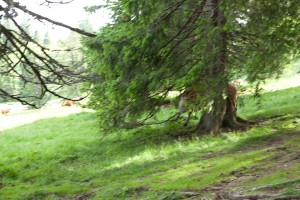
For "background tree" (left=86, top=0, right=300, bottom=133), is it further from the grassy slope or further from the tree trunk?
the grassy slope

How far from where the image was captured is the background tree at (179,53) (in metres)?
9.29

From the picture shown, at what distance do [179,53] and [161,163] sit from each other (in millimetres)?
3054

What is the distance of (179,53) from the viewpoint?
10.8 meters

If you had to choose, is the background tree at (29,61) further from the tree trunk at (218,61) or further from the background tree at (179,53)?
the tree trunk at (218,61)

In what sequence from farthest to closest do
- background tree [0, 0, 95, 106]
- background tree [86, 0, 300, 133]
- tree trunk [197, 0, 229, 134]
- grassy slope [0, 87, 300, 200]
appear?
tree trunk [197, 0, 229, 134] < background tree [86, 0, 300, 133] < background tree [0, 0, 95, 106] < grassy slope [0, 87, 300, 200]

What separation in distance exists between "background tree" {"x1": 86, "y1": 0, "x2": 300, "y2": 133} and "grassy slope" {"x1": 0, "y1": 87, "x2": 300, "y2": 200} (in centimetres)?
141

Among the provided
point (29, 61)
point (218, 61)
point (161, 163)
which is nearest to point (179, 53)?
point (218, 61)

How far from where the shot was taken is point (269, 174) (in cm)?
646

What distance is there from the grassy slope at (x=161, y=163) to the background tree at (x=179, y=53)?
141 cm

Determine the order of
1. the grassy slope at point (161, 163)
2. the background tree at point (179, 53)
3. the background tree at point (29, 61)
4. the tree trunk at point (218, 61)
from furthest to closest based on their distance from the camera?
the tree trunk at point (218, 61) < the background tree at point (179, 53) < the background tree at point (29, 61) < the grassy slope at point (161, 163)

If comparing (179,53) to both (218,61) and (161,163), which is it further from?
(161,163)

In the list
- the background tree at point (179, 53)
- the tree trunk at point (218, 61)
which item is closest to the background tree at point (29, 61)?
the background tree at point (179, 53)

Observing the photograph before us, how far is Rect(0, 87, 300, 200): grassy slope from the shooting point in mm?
6798

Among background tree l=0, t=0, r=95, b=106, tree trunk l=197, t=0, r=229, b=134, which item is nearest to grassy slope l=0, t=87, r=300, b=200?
tree trunk l=197, t=0, r=229, b=134
